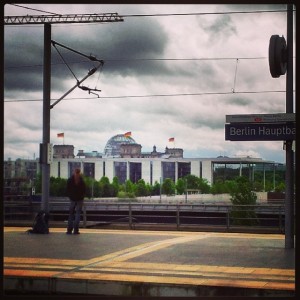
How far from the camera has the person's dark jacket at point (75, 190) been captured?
1118cm

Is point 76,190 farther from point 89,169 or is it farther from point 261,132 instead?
point 89,169

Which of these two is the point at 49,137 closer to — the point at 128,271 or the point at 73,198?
the point at 73,198

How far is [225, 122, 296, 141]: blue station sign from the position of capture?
796cm

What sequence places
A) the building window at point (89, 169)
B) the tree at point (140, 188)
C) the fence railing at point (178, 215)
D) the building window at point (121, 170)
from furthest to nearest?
the building window at point (121, 170) < the building window at point (89, 169) < the tree at point (140, 188) < the fence railing at point (178, 215)

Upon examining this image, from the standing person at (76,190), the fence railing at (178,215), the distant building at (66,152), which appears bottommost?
the fence railing at (178,215)

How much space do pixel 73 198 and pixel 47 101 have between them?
2.13m

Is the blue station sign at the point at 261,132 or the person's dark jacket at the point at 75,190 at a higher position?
the blue station sign at the point at 261,132

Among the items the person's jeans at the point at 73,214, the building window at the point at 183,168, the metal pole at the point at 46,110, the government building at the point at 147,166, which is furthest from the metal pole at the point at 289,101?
the building window at the point at 183,168

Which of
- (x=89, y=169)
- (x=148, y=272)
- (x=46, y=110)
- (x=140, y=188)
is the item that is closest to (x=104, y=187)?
(x=140, y=188)

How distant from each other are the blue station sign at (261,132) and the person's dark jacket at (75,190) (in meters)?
4.15

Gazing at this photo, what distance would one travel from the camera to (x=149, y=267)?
695 cm

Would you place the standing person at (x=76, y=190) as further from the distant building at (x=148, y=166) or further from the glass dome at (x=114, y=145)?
the glass dome at (x=114, y=145)

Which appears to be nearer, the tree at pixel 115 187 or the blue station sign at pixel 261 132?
the blue station sign at pixel 261 132

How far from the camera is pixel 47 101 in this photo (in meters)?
11.7
